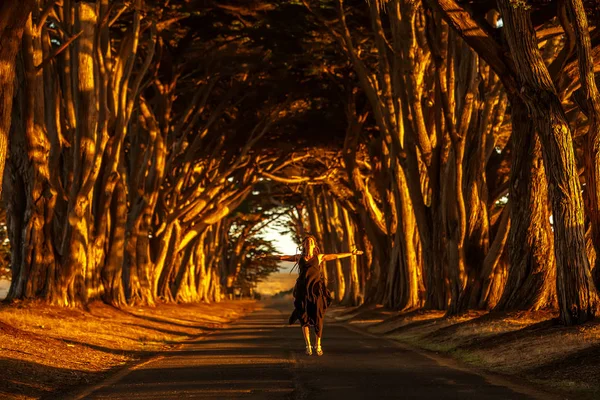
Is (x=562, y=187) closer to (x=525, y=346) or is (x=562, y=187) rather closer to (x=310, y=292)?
(x=525, y=346)

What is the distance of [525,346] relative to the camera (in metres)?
14.8

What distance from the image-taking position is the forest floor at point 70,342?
1228 cm

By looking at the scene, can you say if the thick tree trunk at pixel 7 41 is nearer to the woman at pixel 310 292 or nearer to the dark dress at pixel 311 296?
the woman at pixel 310 292

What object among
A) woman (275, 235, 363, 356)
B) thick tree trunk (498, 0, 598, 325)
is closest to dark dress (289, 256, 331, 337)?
woman (275, 235, 363, 356)

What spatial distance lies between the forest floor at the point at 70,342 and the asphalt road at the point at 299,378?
1.89ft

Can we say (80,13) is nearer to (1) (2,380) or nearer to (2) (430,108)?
(2) (430,108)

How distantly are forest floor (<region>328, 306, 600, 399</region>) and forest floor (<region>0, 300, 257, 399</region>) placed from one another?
190 inches

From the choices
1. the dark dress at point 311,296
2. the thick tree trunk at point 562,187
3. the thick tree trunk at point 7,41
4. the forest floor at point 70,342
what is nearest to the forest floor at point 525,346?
the thick tree trunk at point 562,187

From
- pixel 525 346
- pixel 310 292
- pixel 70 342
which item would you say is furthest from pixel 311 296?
pixel 70 342

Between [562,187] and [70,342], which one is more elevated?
[562,187]

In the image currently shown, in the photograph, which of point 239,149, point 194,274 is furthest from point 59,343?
point 194,274

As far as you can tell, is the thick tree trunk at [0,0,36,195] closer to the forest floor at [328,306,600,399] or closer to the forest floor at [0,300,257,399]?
the forest floor at [0,300,257,399]

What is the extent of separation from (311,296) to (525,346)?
296cm

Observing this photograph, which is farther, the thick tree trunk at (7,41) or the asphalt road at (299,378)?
the thick tree trunk at (7,41)
